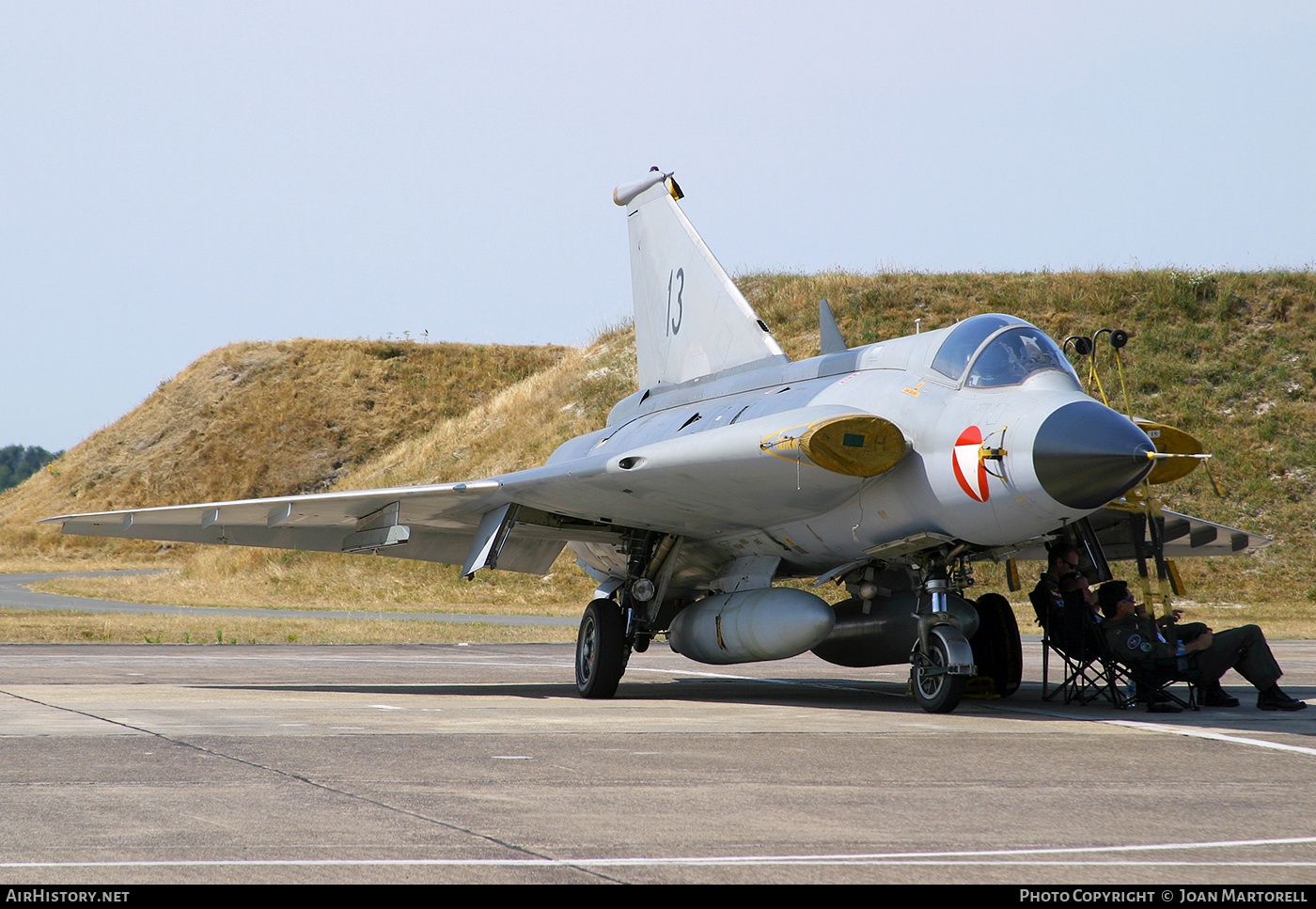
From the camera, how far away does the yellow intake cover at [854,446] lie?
30.0ft

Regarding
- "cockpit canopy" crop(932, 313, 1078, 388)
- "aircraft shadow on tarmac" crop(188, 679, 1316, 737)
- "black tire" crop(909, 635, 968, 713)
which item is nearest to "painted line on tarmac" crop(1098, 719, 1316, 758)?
"aircraft shadow on tarmac" crop(188, 679, 1316, 737)

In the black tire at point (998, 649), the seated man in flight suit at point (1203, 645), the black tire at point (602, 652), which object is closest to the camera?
the seated man in flight suit at point (1203, 645)

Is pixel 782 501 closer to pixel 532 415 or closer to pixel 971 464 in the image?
pixel 971 464

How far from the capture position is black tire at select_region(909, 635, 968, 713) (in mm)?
9438

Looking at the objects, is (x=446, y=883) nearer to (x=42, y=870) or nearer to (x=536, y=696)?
(x=42, y=870)

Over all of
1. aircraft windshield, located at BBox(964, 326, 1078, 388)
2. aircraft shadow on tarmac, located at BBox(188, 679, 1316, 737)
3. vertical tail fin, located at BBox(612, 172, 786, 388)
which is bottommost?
aircraft shadow on tarmac, located at BBox(188, 679, 1316, 737)

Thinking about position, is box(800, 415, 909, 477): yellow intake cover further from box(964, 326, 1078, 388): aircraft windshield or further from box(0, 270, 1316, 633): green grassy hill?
box(0, 270, 1316, 633): green grassy hill

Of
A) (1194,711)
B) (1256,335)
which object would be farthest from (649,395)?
(1256,335)

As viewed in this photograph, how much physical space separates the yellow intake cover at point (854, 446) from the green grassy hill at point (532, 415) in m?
21.5

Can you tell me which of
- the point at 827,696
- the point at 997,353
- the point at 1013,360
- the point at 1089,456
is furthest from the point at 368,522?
the point at 1089,456

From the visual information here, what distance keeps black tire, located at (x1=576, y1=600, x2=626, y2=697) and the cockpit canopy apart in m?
4.30

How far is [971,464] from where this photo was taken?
8773 millimetres

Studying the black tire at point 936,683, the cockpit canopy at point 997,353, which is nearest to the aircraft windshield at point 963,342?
the cockpit canopy at point 997,353

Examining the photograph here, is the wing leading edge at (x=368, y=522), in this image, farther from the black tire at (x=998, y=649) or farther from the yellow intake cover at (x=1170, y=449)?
the yellow intake cover at (x=1170, y=449)
